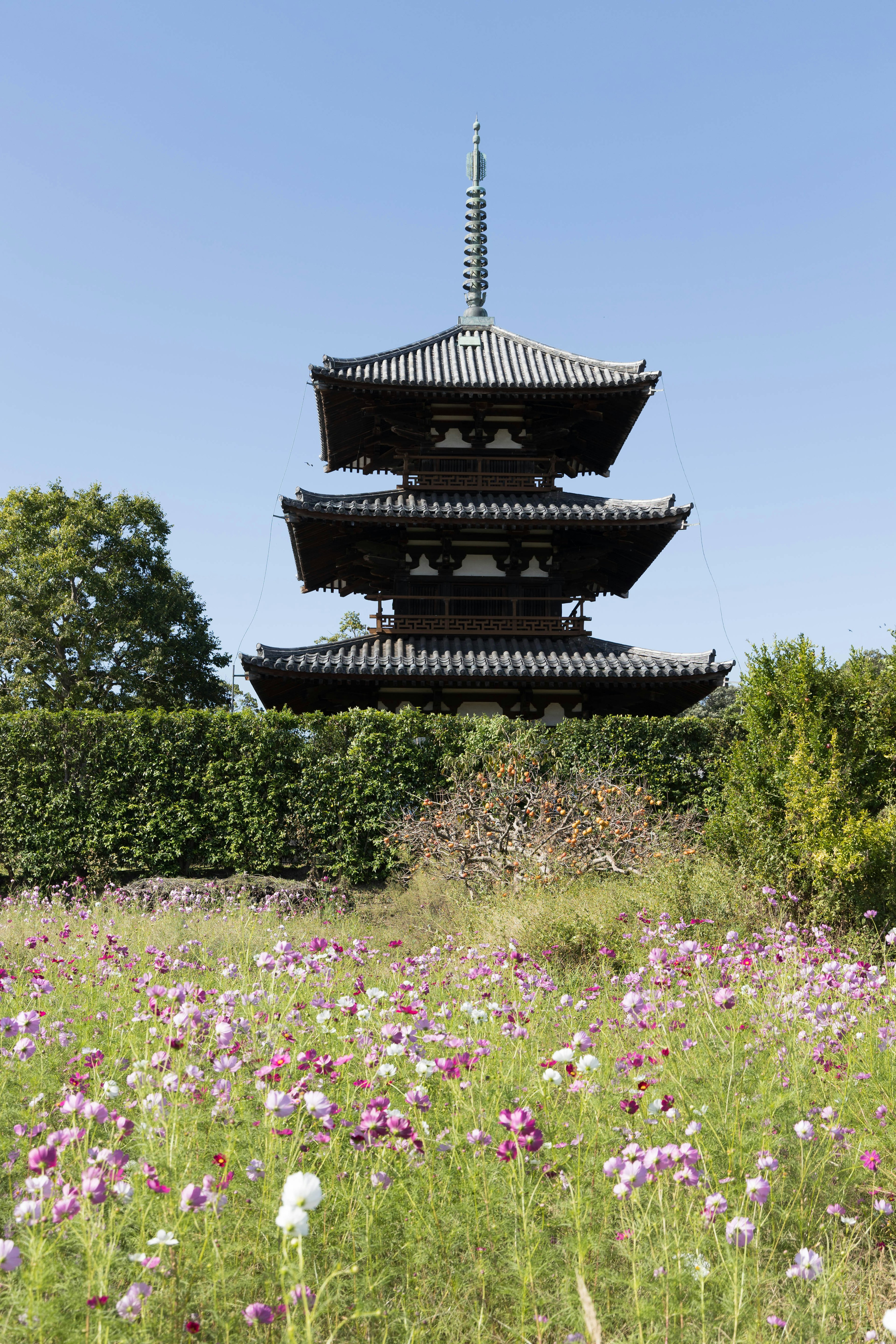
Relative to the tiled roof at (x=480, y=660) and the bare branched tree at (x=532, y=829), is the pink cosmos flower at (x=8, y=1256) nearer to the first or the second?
the bare branched tree at (x=532, y=829)

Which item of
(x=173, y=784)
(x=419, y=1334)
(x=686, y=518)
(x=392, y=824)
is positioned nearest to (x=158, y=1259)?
(x=419, y=1334)

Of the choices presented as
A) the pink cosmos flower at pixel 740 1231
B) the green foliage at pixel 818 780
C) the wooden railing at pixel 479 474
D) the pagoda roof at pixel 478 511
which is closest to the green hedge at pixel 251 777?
the green foliage at pixel 818 780

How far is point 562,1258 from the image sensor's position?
3098 mm

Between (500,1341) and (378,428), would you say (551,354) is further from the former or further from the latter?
(500,1341)

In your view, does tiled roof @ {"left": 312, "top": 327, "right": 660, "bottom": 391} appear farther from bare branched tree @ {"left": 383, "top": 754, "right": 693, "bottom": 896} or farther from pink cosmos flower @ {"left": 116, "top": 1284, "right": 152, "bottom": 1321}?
pink cosmos flower @ {"left": 116, "top": 1284, "right": 152, "bottom": 1321}

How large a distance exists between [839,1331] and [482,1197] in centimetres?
131

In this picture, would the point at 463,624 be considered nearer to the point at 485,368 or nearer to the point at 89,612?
the point at 485,368

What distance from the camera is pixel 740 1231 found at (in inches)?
96.2

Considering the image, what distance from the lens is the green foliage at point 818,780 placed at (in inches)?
357

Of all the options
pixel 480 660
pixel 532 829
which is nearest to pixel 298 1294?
pixel 532 829

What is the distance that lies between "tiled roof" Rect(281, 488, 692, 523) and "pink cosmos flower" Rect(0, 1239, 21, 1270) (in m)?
15.0

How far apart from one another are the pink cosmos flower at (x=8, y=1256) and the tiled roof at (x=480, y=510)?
1497cm

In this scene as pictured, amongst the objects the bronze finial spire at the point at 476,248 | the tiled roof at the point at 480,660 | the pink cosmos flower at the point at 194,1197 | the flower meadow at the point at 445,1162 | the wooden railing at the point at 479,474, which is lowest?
the flower meadow at the point at 445,1162

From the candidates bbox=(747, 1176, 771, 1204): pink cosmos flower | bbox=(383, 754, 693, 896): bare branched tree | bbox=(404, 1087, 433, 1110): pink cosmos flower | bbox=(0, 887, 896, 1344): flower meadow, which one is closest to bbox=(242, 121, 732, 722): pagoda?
bbox=(383, 754, 693, 896): bare branched tree
